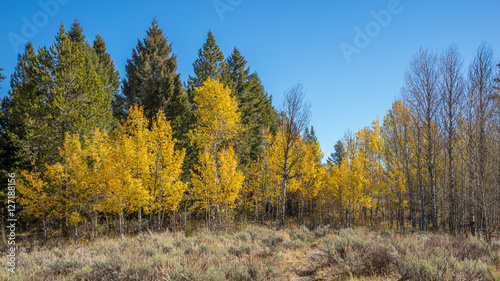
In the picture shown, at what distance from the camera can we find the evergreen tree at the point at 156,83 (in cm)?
1938

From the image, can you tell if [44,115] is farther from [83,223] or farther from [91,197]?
[83,223]

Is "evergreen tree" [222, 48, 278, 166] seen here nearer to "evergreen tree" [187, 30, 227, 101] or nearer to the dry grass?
"evergreen tree" [187, 30, 227, 101]

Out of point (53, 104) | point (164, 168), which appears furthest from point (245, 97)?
point (53, 104)

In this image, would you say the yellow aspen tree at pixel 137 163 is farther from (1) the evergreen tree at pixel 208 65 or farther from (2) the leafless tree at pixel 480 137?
(2) the leafless tree at pixel 480 137

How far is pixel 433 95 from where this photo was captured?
1363cm

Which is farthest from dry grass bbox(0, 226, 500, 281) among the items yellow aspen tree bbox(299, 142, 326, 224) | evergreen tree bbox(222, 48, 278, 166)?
evergreen tree bbox(222, 48, 278, 166)

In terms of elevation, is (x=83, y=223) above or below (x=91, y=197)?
below

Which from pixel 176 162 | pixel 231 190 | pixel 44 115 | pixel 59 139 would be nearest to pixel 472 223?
pixel 231 190

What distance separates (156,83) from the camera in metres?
19.8

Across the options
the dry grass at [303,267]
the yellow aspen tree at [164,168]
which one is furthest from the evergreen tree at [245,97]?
the dry grass at [303,267]

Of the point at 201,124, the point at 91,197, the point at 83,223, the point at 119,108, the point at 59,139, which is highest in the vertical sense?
the point at 119,108

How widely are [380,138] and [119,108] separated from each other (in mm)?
23966

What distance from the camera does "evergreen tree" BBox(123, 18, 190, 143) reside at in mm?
19375

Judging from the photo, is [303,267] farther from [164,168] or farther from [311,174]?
[311,174]
